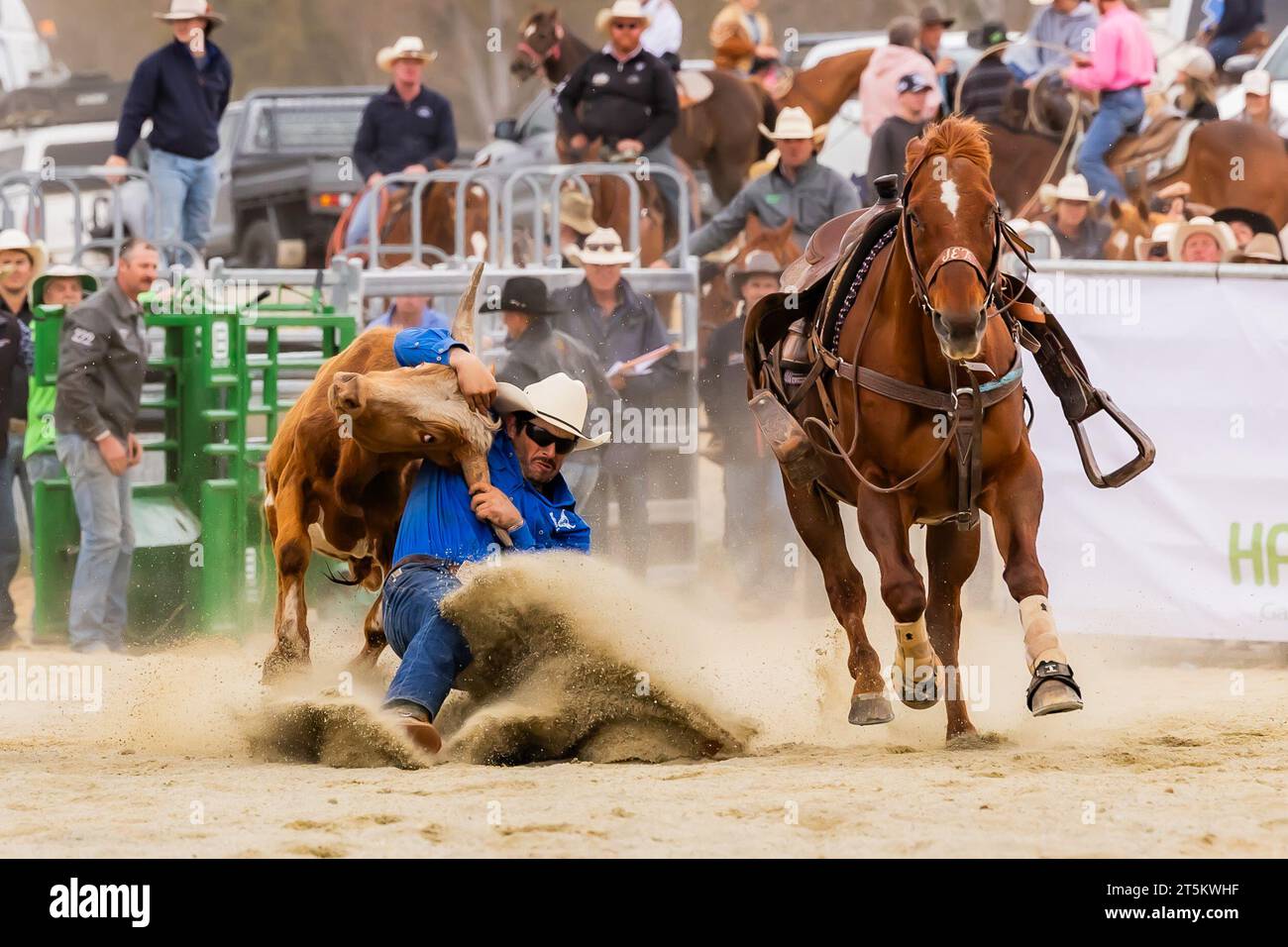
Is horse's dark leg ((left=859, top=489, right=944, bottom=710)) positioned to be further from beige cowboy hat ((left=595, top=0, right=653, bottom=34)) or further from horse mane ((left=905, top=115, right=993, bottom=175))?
beige cowboy hat ((left=595, top=0, right=653, bottom=34))

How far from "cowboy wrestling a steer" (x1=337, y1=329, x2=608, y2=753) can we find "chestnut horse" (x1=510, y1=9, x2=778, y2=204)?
7077mm

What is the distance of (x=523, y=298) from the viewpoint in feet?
33.9

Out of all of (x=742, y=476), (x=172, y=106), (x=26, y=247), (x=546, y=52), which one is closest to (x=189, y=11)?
(x=172, y=106)

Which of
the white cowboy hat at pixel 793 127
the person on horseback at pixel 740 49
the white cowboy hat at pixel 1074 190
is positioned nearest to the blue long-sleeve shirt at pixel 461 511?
the white cowboy hat at pixel 793 127

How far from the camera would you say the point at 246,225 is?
61.9 feet

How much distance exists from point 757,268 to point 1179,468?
2676 mm

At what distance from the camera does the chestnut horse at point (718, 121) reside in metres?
13.8

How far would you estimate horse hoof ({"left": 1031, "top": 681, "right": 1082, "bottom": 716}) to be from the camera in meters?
6.41

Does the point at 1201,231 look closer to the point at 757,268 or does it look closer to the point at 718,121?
the point at 757,268

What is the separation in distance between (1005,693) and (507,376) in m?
3.07
